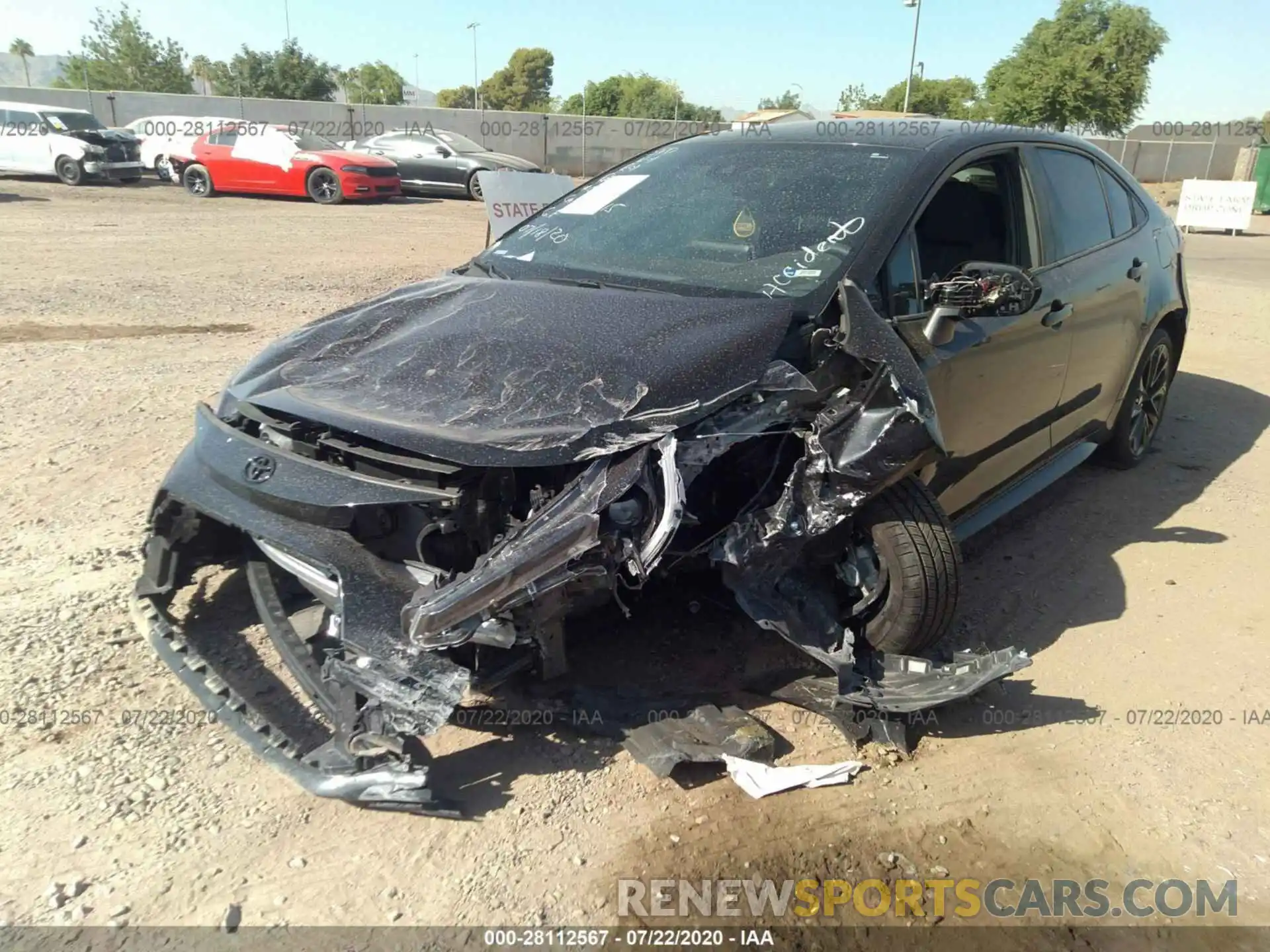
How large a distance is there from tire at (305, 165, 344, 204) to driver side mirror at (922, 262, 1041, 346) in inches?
689

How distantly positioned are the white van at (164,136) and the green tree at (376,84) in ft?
177

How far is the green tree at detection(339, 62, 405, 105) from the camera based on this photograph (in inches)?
2879

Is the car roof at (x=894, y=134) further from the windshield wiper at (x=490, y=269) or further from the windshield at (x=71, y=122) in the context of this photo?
the windshield at (x=71, y=122)

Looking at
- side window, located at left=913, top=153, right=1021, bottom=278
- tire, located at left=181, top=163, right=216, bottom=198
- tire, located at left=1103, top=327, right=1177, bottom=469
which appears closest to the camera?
side window, located at left=913, top=153, right=1021, bottom=278

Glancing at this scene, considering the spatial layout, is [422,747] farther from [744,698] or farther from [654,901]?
[744,698]

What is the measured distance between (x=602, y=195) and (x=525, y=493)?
196 cm

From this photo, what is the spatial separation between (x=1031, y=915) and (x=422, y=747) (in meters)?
1.76

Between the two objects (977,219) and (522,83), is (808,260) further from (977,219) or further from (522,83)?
(522,83)

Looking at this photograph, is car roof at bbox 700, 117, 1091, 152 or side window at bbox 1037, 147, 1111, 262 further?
side window at bbox 1037, 147, 1111, 262

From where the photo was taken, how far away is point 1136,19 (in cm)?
4000

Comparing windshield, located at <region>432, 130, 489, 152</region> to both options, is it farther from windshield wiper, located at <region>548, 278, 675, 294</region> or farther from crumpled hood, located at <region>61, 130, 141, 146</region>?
windshield wiper, located at <region>548, 278, 675, 294</region>

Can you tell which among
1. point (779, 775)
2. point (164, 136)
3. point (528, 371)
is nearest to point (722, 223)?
point (528, 371)

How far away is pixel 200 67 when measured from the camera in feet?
197

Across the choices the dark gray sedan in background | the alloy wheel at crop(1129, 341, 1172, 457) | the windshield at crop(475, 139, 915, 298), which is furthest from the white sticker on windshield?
the dark gray sedan in background
